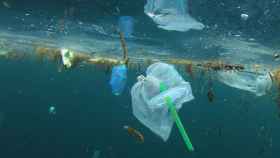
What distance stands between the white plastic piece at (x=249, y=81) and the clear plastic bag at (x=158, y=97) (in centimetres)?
637

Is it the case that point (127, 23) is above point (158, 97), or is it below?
above

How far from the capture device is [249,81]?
17.3 meters

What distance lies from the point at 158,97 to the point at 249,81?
11.1 meters

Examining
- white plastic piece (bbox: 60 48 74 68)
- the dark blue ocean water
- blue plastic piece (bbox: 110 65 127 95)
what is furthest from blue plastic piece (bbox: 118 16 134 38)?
white plastic piece (bbox: 60 48 74 68)

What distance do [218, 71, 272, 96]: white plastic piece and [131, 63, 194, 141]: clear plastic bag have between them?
20.9 ft

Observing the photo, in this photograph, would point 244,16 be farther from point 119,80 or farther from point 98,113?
point 98,113

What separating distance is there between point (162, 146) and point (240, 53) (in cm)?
2409

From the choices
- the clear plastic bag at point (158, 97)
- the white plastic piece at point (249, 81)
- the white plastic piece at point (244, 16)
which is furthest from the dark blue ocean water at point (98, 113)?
the clear plastic bag at point (158, 97)

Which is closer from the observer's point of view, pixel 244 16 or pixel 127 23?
pixel 244 16

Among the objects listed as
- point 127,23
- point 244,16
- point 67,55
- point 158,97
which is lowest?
point 67,55

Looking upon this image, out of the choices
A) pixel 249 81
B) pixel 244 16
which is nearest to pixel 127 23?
pixel 244 16

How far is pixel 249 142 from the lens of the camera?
1682 inches

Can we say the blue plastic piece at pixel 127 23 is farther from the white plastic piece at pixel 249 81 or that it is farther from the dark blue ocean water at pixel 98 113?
the white plastic piece at pixel 249 81

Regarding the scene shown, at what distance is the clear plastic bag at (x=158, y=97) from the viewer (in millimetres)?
7199
